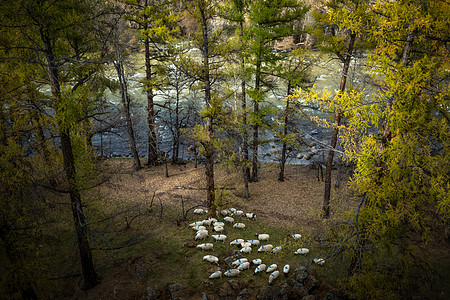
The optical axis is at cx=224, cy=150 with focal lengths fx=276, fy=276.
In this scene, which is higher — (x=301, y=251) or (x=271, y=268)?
(x=271, y=268)

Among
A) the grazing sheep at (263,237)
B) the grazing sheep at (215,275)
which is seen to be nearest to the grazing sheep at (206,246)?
the grazing sheep at (215,275)

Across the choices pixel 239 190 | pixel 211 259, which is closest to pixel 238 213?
pixel 239 190

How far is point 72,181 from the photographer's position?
7.73 metres

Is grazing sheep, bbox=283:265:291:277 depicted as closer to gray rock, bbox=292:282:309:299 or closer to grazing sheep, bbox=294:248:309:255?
gray rock, bbox=292:282:309:299

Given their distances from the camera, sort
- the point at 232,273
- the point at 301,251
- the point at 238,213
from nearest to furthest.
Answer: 1. the point at 232,273
2. the point at 301,251
3. the point at 238,213

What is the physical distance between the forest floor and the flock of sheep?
30 cm

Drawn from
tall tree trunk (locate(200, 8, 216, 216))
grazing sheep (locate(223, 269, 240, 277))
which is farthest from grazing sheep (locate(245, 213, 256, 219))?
grazing sheep (locate(223, 269, 240, 277))

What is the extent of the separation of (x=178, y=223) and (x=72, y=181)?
6978mm

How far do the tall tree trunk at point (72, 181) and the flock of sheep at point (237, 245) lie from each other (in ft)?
13.4

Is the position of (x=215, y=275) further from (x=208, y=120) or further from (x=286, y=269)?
(x=208, y=120)

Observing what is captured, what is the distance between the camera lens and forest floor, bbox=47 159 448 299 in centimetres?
934

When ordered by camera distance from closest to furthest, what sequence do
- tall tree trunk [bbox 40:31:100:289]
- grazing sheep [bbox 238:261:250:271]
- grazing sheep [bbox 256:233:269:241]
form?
tall tree trunk [bbox 40:31:100:289] → grazing sheep [bbox 238:261:250:271] → grazing sheep [bbox 256:233:269:241]

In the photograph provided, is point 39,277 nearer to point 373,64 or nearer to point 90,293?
point 90,293

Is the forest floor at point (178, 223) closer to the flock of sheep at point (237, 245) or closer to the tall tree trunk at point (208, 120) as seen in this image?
the flock of sheep at point (237, 245)
